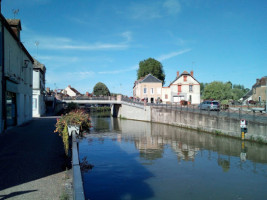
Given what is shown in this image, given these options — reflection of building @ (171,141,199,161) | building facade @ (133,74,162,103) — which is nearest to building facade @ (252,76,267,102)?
building facade @ (133,74,162,103)

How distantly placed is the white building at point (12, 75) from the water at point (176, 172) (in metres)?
5.57

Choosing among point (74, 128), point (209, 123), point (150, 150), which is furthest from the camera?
point (209, 123)

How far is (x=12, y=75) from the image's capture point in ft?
51.7

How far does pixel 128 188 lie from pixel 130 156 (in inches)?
209

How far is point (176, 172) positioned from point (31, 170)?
6668 mm

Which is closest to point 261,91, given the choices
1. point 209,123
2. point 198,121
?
point 198,121

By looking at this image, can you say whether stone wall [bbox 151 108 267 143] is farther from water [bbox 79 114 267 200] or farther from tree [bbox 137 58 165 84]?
tree [bbox 137 58 165 84]

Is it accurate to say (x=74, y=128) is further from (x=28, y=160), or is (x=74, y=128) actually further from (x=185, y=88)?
(x=185, y=88)

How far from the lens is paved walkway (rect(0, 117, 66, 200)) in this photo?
5305 mm

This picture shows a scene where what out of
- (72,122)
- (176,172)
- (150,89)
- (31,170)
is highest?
(150,89)

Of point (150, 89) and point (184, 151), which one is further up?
point (150, 89)

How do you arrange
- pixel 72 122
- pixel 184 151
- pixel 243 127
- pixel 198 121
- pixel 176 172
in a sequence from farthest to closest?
pixel 198 121 → pixel 243 127 → pixel 184 151 → pixel 176 172 → pixel 72 122

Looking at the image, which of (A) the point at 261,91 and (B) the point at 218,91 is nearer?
(A) the point at 261,91

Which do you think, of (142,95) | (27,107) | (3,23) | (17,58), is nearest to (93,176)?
(3,23)
